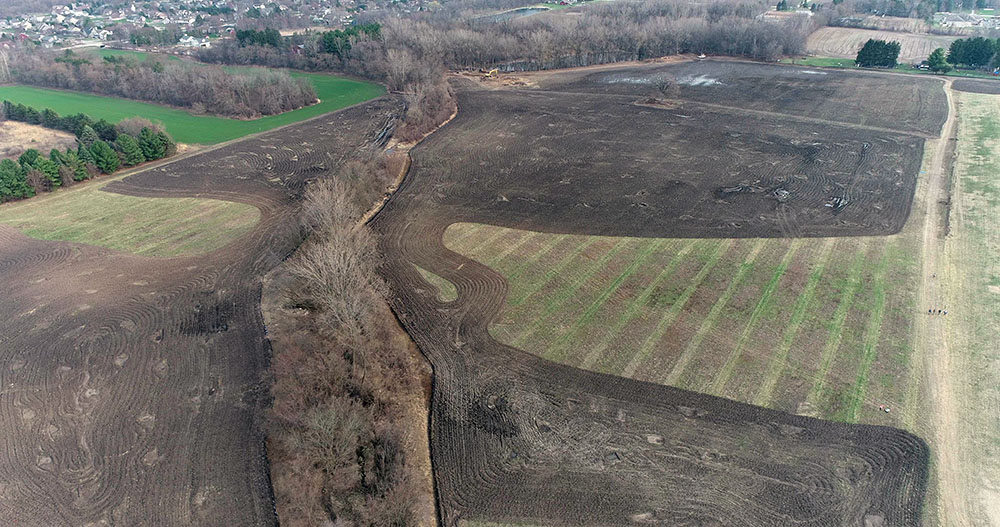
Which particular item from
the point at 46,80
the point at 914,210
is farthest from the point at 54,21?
the point at 914,210

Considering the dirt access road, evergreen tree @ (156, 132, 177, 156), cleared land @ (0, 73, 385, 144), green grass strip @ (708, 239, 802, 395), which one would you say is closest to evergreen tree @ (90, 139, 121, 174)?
evergreen tree @ (156, 132, 177, 156)

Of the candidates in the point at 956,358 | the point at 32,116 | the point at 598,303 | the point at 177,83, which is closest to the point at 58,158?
the point at 32,116

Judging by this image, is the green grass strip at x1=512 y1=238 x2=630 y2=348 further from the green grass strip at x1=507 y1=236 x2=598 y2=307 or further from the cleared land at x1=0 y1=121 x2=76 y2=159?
the cleared land at x1=0 y1=121 x2=76 y2=159

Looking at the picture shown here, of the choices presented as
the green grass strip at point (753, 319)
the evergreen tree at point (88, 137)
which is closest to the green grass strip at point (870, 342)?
the green grass strip at point (753, 319)

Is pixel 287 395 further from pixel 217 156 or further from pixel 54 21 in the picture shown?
pixel 54 21

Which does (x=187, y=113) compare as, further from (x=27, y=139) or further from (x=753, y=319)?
(x=753, y=319)

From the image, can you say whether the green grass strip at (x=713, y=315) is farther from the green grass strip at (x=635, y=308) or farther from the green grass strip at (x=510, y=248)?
the green grass strip at (x=510, y=248)

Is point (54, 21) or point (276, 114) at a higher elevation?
point (54, 21)

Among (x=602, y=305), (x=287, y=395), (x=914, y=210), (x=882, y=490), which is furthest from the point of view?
(x=914, y=210)
